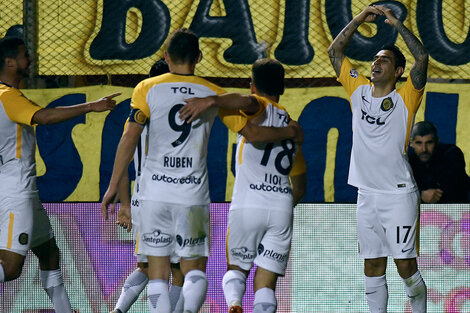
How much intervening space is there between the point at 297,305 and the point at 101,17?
3.77 m

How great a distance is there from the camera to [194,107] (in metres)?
5.24

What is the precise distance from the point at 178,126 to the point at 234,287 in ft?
3.65

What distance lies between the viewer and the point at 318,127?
360 inches

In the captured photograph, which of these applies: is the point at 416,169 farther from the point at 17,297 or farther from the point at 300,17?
the point at 17,297

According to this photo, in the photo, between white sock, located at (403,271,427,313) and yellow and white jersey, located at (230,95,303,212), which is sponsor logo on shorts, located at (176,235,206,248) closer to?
yellow and white jersey, located at (230,95,303,212)

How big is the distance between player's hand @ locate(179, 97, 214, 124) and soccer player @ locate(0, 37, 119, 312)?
904 millimetres

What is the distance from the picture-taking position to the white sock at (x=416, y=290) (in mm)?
6438

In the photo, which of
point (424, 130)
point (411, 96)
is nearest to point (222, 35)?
point (424, 130)

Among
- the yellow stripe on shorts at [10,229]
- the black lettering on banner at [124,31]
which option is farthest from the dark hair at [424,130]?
the yellow stripe on shorts at [10,229]

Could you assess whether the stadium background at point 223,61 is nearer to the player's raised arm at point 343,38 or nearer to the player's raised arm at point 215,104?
the player's raised arm at point 343,38

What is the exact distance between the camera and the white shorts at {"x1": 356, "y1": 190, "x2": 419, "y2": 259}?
633 cm

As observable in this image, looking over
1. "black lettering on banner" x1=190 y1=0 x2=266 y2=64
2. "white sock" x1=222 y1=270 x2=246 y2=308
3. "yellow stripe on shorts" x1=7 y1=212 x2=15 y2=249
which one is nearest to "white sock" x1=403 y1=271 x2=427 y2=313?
"white sock" x1=222 y1=270 x2=246 y2=308

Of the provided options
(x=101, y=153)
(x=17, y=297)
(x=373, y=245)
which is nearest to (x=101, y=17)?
(x=101, y=153)

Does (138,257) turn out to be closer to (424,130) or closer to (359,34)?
(424,130)
